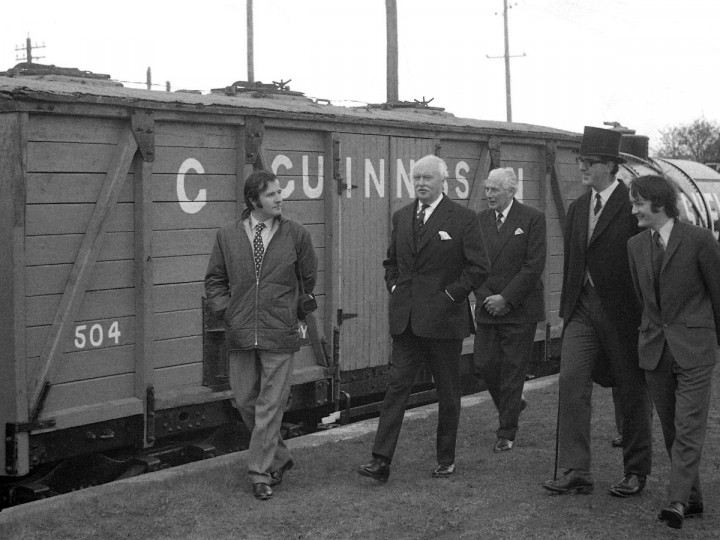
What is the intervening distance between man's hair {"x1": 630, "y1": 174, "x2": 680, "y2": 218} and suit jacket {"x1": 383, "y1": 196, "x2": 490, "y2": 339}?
1069 millimetres

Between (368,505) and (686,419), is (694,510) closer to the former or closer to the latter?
(686,419)

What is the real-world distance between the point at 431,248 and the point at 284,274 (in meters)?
0.89

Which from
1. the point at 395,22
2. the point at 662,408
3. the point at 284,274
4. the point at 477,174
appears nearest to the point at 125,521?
the point at 284,274

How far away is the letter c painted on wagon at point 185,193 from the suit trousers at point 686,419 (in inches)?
134

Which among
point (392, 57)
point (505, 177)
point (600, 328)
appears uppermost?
point (392, 57)

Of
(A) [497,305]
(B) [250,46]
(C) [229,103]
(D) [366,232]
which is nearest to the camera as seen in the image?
(A) [497,305]

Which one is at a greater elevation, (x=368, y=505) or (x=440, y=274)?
(x=440, y=274)

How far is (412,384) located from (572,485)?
1060 millimetres

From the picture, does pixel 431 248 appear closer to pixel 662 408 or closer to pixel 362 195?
pixel 662 408

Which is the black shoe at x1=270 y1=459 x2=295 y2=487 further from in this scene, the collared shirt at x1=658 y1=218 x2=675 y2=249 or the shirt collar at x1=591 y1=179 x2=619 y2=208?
the collared shirt at x1=658 y1=218 x2=675 y2=249

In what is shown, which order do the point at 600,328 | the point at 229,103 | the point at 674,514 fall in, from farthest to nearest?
the point at 229,103 < the point at 600,328 < the point at 674,514

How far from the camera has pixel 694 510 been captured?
5.71 m

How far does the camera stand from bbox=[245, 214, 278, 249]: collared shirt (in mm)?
6219

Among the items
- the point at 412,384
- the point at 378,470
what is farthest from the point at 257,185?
the point at 378,470
